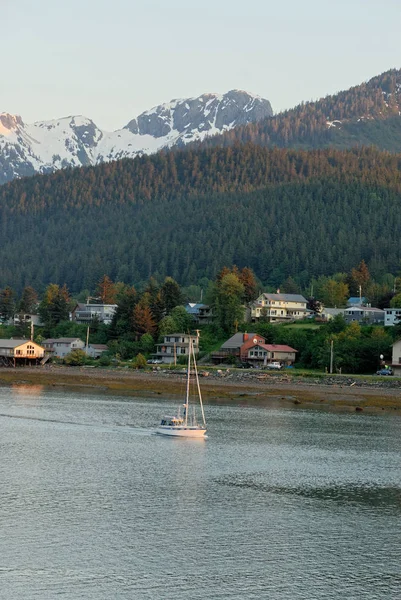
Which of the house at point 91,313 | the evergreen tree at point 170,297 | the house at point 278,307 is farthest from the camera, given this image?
the house at point 91,313

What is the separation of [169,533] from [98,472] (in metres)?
10.6

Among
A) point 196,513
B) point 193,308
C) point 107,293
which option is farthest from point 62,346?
point 196,513

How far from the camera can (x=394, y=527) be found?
110ft

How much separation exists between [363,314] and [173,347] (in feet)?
83.9

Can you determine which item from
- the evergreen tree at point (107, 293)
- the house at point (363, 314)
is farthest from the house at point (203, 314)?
the evergreen tree at point (107, 293)

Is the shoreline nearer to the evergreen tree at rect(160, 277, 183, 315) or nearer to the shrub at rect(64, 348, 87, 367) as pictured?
the shrub at rect(64, 348, 87, 367)

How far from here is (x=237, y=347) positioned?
105m

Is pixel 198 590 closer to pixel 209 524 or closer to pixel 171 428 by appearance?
A: pixel 209 524

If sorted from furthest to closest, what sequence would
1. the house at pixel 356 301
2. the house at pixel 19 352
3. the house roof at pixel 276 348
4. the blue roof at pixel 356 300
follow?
the blue roof at pixel 356 300 < the house at pixel 356 301 < the house at pixel 19 352 < the house roof at pixel 276 348

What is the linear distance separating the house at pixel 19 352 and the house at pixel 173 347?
15.1m

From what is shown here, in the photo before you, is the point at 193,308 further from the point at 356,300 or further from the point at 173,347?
the point at 356,300

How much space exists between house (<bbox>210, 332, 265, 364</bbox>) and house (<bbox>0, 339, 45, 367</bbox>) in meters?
22.7

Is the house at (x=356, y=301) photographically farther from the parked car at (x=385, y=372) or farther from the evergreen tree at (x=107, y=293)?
the evergreen tree at (x=107, y=293)

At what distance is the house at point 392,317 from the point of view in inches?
4326
